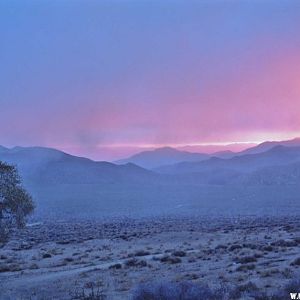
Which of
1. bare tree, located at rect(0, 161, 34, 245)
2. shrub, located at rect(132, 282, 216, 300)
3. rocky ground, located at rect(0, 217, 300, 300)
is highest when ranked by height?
bare tree, located at rect(0, 161, 34, 245)

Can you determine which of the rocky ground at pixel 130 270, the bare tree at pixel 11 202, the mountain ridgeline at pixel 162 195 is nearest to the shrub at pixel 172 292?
the rocky ground at pixel 130 270

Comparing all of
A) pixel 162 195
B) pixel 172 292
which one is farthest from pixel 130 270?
pixel 162 195

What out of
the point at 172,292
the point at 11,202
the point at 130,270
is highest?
the point at 11,202

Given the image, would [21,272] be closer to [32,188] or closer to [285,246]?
[285,246]

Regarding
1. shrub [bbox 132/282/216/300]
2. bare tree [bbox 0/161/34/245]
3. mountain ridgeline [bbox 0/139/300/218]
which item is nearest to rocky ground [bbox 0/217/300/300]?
shrub [bbox 132/282/216/300]

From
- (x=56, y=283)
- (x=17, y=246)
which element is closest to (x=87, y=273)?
(x=56, y=283)

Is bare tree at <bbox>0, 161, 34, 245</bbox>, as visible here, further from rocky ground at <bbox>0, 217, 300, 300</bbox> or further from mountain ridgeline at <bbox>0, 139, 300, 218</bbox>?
mountain ridgeline at <bbox>0, 139, 300, 218</bbox>

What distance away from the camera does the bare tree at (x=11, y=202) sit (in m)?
25.7

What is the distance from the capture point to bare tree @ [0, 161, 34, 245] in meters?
25.7

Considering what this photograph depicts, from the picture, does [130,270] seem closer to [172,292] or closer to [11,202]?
[11,202]

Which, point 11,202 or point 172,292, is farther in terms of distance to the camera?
point 11,202

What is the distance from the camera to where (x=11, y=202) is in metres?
25.8

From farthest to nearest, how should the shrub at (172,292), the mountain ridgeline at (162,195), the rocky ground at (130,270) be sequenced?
the mountain ridgeline at (162,195) → the rocky ground at (130,270) → the shrub at (172,292)

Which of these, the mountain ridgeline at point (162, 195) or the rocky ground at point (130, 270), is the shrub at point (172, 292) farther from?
the mountain ridgeline at point (162, 195)
